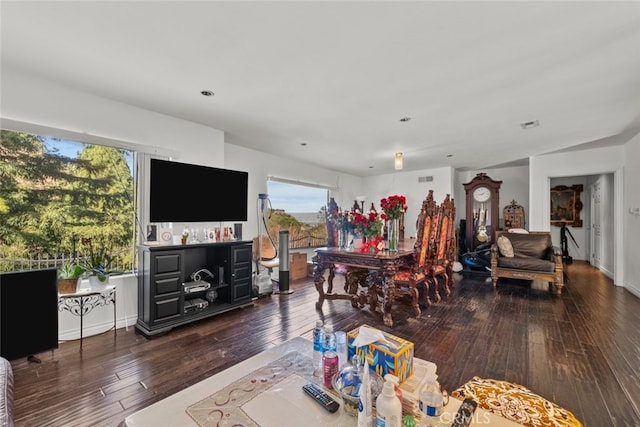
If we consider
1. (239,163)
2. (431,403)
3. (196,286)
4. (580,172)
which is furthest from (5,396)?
(580,172)

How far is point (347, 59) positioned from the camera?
83.8 inches

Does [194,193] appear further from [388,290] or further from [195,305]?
[388,290]

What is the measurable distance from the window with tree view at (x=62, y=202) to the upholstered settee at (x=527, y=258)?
5.71m

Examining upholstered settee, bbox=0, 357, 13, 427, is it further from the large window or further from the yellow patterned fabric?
the large window

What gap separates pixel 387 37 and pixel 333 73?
0.59 meters

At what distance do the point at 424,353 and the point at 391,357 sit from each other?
1579 millimetres

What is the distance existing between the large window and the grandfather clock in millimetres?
3561

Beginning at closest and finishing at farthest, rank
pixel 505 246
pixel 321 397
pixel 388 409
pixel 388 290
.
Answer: pixel 388 409 < pixel 321 397 < pixel 388 290 < pixel 505 246

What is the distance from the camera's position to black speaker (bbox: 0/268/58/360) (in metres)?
2.10

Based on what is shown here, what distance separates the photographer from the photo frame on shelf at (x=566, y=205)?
7.02 metres

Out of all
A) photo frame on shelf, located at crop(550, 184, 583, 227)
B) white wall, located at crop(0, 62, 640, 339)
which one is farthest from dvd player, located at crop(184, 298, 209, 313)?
photo frame on shelf, located at crop(550, 184, 583, 227)

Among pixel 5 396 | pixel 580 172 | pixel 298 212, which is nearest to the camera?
pixel 5 396

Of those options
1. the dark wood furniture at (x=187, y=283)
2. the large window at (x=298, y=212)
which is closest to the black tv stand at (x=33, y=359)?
the dark wood furniture at (x=187, y=283)

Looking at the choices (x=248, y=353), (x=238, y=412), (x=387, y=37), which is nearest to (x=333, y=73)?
(x=387, y=37)
